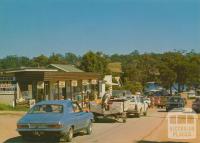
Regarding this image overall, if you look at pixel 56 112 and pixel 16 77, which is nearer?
pixel 56 112

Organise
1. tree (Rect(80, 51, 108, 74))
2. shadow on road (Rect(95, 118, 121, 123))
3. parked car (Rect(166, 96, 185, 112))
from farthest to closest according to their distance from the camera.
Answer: tree (Rect(80, 51, 108, 74))
parked car (Rect(166, 96, 185, 112))
shadow on road (Rect(95, 118, 121, 123))

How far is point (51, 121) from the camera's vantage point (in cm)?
1634

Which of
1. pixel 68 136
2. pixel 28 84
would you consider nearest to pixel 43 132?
pixel 68 136

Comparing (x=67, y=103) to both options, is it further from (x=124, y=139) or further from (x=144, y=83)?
(x=144, y=83)

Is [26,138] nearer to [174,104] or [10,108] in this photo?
[10,108]

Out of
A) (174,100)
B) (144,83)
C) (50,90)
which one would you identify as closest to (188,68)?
(144,83)

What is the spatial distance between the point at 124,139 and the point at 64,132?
3.06 meters

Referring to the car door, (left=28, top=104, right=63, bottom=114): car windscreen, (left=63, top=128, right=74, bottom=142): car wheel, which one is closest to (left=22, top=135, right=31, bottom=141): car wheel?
(left=28, top=104, right=63, bottom=114): car windscreen

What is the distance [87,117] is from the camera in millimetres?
19891

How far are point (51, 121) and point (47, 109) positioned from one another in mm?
1238

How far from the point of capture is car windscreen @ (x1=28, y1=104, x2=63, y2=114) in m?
17.4

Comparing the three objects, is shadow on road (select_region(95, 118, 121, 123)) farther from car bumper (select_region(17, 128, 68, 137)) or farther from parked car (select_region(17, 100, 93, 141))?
car bumper (select_region(17, 128, 68, 137))

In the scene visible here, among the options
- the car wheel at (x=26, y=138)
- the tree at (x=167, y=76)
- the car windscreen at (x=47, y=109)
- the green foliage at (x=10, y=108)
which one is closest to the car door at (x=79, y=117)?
the car windscreen at (x=47, y=109)

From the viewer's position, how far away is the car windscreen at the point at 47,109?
17375 mm
